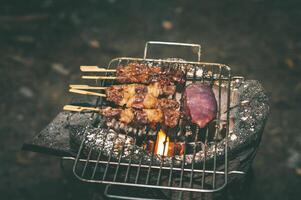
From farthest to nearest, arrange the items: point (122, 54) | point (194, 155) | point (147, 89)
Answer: point (122, 54) < point (147, 89) < point (194, 155)

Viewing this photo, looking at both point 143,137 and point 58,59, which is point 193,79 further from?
point 58,59

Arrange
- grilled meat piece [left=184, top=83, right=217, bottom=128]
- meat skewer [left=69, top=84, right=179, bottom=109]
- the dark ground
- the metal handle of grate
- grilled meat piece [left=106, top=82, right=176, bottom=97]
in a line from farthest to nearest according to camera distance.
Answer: the dark ground → grilled meat piece [left=106, top=82, right=176, bottom=97] → meat skewer [left=69, top=84, right=179, bottom=109] → grilled meat piece [left=184, top=83, right=217, bottom=128] → the metal handle of grate

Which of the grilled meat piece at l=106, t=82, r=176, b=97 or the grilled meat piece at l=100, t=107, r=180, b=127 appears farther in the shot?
the grilled meat piece at l=106, t=82, r=176, b=97

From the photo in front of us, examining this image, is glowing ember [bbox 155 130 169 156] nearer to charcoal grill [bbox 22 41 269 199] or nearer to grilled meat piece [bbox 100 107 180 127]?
charcoal grill [bbox 22 41 269 199]

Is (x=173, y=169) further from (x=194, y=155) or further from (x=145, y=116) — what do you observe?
(x=145, y=116)

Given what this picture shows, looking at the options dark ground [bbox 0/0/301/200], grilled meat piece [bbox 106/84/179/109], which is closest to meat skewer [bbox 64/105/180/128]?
grilled meat piece [bbox 106/84/179/109]

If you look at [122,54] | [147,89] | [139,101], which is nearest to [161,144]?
[139,101]
